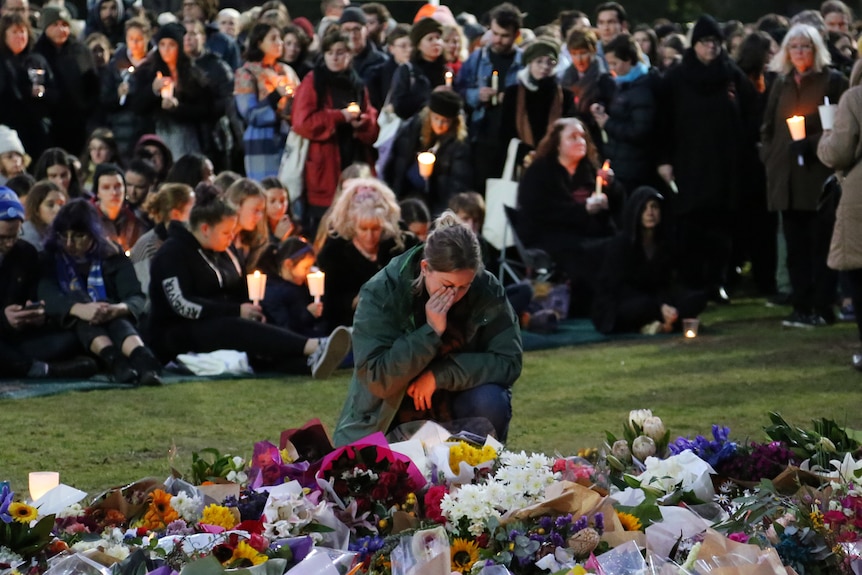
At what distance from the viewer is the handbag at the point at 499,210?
480 inches

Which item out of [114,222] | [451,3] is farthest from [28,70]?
[451,3]

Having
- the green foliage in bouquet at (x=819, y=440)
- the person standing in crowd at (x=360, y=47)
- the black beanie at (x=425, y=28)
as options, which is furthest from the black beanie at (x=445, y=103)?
the green foliage in bouquet at (x=819, y=440)

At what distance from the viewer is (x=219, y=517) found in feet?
13.9

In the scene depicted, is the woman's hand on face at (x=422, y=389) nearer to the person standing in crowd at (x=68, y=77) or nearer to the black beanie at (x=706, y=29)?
the black beanie at (x=706, y=29)

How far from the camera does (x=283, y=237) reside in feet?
37.8

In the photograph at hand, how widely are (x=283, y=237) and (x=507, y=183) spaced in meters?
1.88

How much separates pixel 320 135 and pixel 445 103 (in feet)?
3.41

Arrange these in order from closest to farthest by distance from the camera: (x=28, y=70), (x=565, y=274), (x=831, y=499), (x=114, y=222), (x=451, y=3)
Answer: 1. (x=831, y=499)
2. (x=114, y=222)
3. (x=565, y=274)
4. (x=28, y=70)
5. (x=451, y=3)

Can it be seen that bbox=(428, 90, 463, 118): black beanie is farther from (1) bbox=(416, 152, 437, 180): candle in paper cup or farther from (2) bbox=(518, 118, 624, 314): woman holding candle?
(2) bbox=(518, 118, 624, 314): woman holding candle

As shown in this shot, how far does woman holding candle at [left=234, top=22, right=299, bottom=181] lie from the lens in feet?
42.8

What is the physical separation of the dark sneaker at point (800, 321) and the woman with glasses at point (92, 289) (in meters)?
4.62

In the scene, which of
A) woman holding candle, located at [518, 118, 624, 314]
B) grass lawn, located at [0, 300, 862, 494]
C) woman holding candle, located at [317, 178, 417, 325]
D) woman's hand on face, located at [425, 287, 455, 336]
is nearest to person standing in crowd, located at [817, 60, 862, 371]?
grass lawn, located at [0, 300, 862, 494]

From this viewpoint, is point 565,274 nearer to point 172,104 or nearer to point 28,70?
point 172,104

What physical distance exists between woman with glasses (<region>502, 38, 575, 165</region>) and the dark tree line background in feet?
22.2
